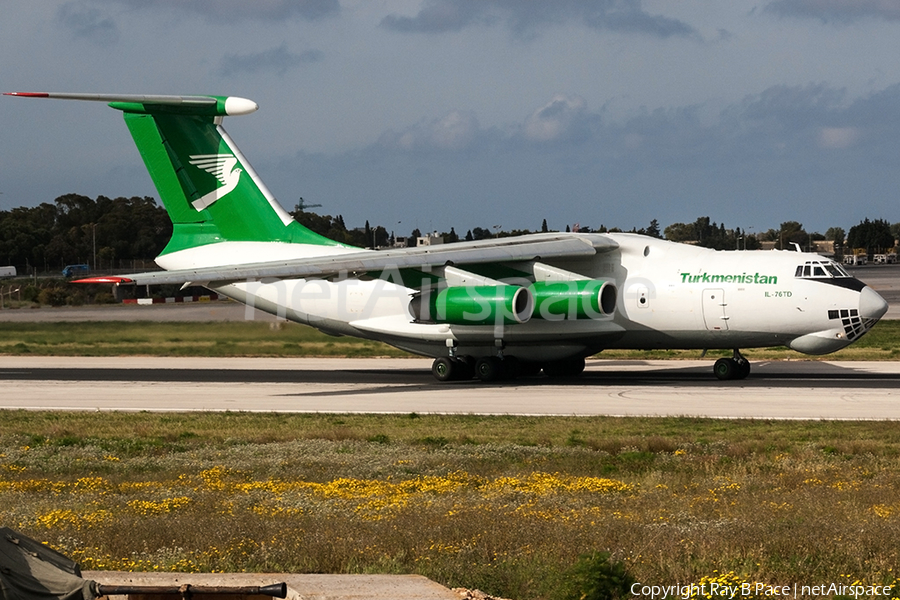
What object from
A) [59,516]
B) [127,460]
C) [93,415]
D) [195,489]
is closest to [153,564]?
[59,516]

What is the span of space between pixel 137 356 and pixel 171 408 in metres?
14.5

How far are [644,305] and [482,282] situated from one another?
3592 mm

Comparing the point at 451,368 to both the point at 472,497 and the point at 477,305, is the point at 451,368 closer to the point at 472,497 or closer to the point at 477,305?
the point at 477,305

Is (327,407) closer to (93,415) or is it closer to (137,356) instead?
(93,415)

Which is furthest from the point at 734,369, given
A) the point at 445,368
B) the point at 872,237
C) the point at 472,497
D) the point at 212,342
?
the point at 872,237

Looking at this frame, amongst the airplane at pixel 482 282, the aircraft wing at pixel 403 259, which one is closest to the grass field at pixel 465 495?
the aircraft wing at pixel 403 259

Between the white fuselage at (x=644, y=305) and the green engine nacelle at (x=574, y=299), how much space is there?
0.43 metres

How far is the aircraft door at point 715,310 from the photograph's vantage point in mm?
23172

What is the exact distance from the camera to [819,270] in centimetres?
2292

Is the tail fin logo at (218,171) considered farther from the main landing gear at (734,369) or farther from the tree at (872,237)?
the tree at (872,237)

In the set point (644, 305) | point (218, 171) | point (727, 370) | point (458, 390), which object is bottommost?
point (458, 390)

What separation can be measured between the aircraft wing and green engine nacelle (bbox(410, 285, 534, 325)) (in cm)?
65

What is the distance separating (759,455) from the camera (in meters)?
13.9

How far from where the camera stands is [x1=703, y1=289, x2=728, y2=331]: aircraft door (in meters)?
23.2
